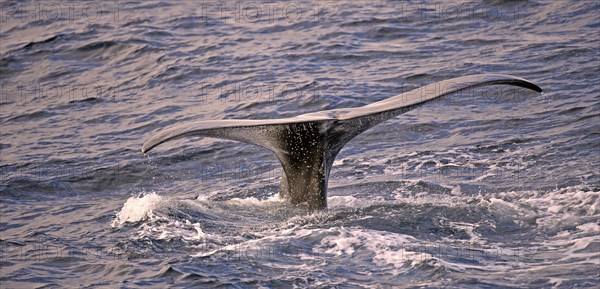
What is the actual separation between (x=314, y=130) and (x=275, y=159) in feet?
13.6

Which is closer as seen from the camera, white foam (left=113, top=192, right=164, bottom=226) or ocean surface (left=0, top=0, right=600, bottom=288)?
ocean surface (left=0, top=0, right=600, bottom=288)

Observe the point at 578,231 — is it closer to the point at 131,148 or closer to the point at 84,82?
the point at 131,148

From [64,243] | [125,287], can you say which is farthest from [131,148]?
[125,287]

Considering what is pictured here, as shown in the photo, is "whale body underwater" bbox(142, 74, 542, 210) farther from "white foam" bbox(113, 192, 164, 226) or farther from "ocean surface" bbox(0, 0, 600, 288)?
"white foam" bbox(113, 192, 164, 226)

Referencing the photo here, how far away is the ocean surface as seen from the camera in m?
8.55

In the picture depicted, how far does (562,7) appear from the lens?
1880cm

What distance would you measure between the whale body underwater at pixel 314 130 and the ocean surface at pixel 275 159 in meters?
0.32

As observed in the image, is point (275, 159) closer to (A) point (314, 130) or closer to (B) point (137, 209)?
(B) point (137, 209)

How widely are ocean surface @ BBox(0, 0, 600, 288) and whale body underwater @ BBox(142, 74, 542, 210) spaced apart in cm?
32

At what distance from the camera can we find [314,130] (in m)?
8.77

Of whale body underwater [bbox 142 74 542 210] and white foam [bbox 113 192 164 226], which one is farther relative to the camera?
white foam [bbox 113 192 164 226]

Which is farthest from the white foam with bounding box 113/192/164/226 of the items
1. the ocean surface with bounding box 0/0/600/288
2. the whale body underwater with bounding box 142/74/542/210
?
the whale body underwater with bounding box 142/74/542/210

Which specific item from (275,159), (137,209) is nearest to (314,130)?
(137,209)

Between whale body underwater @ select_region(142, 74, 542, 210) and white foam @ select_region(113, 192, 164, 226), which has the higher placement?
whale body underwater @ select_region(142, 74, 542, 210)
